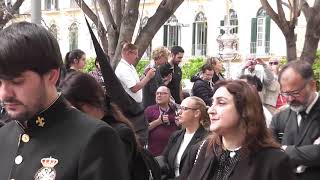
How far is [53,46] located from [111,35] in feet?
28.6

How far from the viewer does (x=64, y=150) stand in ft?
7.67

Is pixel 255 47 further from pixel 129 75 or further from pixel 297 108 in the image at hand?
pixel 297 108

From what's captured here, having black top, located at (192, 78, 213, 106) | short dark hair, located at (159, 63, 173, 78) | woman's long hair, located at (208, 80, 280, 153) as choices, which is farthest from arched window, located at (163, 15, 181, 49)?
woman's long hair, located at (208, 80, 280, 153)

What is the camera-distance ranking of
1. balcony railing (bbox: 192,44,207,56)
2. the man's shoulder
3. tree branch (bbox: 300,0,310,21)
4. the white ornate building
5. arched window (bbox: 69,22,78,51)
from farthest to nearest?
1. arched window (bbox: 69,22,78,51)
2. balcony railing (bbox: 192,44,207,56)
3. the white ornate building
4. tree branch (bbox: 300,0,310,21)
5. the man's shoulder

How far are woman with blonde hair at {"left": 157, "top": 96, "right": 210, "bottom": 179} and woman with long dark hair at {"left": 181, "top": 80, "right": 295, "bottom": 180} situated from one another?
92.3 inches

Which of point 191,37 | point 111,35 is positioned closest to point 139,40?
point 111,35

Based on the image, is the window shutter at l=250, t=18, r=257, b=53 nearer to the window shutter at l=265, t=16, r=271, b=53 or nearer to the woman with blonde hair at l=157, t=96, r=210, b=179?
the window shutter at l=265, t=16, r=271, b=53

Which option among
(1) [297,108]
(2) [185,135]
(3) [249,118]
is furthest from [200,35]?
(3) [249,118]

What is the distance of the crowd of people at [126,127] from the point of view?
2.27 meters

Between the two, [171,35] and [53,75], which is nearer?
[53,75]

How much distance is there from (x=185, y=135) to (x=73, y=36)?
126ft

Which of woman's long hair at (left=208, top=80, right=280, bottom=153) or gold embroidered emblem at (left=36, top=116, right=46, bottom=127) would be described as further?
woman's long hair at (left=208, top=80, right=280, bottom=153)

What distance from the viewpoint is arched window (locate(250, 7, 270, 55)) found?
36562 millimetres

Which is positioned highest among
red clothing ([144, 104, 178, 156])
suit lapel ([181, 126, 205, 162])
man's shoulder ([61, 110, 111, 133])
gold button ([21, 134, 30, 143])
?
man's shoulder ([61, 110, 111, 133])
